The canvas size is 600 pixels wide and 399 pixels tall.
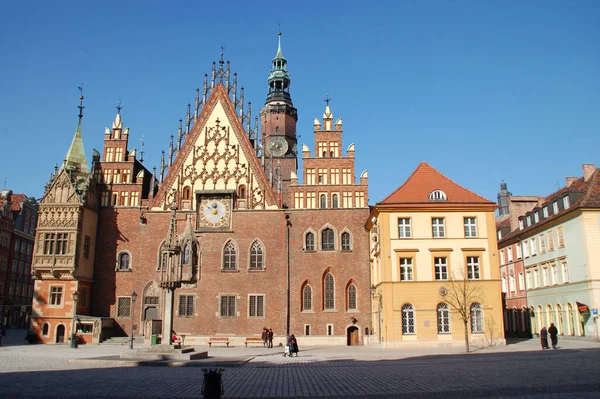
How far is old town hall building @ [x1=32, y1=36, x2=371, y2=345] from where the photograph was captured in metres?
41.6

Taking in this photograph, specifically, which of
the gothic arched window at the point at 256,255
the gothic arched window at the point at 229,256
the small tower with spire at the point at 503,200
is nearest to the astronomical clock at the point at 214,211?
the gothic arched window at the point at 229,256

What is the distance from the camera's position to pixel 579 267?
37.9 m

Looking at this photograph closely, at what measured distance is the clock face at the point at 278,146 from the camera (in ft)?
224

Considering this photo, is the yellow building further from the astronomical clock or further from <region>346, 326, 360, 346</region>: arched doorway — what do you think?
the astronomical clock

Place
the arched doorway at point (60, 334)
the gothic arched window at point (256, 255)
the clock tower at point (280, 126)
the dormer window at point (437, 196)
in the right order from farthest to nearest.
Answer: the clock tower at point (280, 126), the gothic arched window at point (256, 255), the arched doorway at point (60, 334), the dormer window at point (437, 196)

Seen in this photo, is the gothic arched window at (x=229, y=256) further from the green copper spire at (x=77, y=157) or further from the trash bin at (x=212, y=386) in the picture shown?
the trash bin at (x=212, y=386)

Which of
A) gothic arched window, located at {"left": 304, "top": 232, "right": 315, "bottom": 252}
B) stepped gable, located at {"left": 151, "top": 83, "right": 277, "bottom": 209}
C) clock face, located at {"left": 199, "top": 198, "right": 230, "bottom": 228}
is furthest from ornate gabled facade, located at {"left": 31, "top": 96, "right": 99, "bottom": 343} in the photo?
gothic arched window, located at {"left": 304, "top": 232, "right": 315, "bottom": 252}

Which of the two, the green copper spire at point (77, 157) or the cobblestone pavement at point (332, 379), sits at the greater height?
the green copper spire at point (77, 157)

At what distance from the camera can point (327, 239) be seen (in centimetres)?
4319

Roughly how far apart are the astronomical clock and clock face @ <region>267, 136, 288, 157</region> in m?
24.5

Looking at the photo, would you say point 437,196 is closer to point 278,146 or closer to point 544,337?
point 544,337

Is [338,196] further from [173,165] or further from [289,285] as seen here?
[173,165]

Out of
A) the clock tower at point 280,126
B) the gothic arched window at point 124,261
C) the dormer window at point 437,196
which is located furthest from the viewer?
the clock tower at point 280,126

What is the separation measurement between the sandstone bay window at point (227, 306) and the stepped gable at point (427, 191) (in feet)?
47.9
